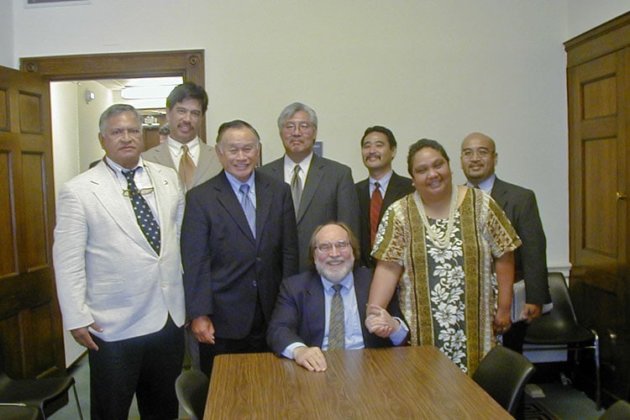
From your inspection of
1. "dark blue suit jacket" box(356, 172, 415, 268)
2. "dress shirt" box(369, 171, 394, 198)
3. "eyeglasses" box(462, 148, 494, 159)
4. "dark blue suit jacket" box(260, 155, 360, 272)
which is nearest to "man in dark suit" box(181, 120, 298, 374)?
"dark blue suit jacket" box(260, 155, 360, 272)

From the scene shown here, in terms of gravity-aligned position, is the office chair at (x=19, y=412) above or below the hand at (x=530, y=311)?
below

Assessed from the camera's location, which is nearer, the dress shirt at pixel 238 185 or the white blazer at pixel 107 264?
the white blazer at pixel 107 264

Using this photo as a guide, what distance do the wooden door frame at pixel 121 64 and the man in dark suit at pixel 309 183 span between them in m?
1.21

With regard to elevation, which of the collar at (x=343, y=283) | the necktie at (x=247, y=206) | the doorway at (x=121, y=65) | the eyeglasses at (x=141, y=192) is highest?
the doorway at (x=121, y=65)

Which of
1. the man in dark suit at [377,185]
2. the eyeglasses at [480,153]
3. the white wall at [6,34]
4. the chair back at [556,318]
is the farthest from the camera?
the white wall at [6,34]

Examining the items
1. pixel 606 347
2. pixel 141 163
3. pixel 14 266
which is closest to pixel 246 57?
pixel 141 163

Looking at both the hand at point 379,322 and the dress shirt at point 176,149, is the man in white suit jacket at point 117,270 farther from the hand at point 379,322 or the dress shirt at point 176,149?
the hand at point 379,322

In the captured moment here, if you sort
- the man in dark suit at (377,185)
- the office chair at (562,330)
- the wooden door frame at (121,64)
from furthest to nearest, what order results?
1. the wooden door frame at (121,64)
2. the office chair at (562,330)
3. the man in dark suit at (377,185)

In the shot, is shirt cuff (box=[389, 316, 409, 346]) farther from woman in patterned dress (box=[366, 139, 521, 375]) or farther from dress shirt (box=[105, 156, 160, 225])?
dress shirt (box=[105, 156, 160, 225])

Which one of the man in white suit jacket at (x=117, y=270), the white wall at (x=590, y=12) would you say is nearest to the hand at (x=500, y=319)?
the man in white suit jacket at (x=117, y=270)

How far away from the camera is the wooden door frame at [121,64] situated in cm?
391

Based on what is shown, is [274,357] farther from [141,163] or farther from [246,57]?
[246,57]

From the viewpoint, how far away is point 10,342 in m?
3.40

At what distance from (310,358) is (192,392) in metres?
0.40
